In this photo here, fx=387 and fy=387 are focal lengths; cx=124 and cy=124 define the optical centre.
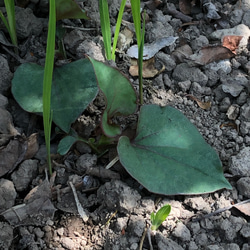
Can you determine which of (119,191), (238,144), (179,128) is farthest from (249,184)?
(119,191)

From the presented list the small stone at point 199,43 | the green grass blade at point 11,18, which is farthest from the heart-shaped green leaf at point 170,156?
the green grass blade at point 11,18

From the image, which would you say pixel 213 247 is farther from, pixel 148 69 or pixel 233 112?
pixel 148 69

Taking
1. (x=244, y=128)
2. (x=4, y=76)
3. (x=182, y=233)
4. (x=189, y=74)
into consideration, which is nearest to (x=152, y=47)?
(x=189, y=74)

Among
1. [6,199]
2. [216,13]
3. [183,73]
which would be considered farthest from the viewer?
[216,13]

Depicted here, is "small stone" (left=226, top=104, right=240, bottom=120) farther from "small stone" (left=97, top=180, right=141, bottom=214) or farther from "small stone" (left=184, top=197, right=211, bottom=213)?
→ "small stone" (left=97, top=180, right=141, bottom=214)

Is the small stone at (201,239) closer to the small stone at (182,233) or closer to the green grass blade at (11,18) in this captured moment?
the small stone at (182,233)

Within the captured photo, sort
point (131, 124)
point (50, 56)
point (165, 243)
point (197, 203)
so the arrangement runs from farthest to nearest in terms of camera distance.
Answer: point (131, 124) → point (197, 203) → point (165, 243) → point (50, 56)

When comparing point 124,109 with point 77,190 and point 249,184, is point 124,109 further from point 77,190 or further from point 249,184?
point 249,184

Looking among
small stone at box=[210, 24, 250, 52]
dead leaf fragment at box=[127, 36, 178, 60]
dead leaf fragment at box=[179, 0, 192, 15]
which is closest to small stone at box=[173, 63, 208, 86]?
dead leaf fragment at box=[127, 36, 178, 60]
